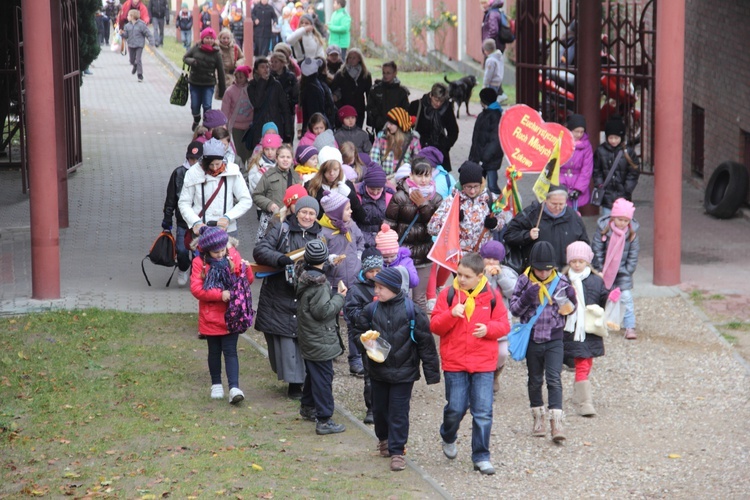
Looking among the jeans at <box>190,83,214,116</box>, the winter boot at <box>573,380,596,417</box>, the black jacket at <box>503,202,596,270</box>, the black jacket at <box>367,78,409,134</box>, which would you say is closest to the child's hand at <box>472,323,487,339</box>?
the winter boot at <box>573,380,596,417</box>

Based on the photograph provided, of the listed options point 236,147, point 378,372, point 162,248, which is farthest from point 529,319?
point 236,147

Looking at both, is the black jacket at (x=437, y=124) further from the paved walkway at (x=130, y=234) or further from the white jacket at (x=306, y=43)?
the white jacket at (x=306, y=43)

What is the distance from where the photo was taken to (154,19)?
4675cm

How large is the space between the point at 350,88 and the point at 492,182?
3.09 meters

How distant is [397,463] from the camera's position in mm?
8516

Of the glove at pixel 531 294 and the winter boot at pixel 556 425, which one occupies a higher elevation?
the glove at pixel 531 294

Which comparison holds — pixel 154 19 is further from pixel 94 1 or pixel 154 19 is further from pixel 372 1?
pixel 94 1

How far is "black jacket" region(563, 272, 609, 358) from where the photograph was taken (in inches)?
379

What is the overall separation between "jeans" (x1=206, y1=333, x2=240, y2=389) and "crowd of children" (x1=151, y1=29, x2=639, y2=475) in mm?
12

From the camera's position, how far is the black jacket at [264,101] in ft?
58.6

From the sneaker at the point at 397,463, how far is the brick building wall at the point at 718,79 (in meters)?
10.1

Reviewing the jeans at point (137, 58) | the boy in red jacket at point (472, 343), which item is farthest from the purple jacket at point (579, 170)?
the jeans at point (137, 58)

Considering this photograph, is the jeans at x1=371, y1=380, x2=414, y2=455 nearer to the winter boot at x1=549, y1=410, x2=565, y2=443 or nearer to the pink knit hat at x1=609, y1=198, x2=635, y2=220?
the winter boot at x1=549, y1=410, x2=565, y2=443

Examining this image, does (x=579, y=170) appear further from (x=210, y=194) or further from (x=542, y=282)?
(x=542, y=282)
